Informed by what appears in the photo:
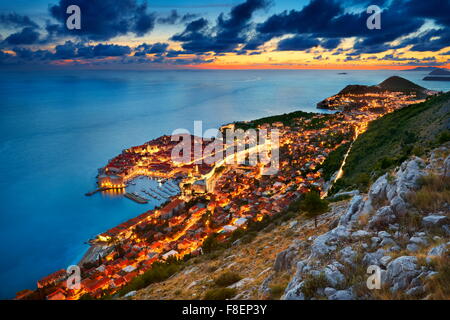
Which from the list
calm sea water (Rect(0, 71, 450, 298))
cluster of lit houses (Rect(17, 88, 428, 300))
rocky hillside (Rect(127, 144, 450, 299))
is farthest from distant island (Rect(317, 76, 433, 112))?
rocky hillside (Rect(127, 144, 450, 299))

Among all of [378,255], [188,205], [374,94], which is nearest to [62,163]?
[188,205]

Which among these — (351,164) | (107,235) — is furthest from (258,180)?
(107,235)

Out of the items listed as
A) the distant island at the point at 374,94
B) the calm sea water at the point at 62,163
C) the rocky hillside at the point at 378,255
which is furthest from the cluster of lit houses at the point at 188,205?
the distant island at the point at 374,94

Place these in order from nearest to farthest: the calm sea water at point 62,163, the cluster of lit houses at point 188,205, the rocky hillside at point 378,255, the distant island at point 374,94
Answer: the rocky hillside at point 378,255 < the cluster of lit houses at point 188,205 < the calm sea water at point 62,163 < the distant island at point 374,94

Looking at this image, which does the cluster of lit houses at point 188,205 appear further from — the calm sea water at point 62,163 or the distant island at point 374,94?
the distant island at point 374,94

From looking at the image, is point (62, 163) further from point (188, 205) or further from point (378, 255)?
point (378, 255)

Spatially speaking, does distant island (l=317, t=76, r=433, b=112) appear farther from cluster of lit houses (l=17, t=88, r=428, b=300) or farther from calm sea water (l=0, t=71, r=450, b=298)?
cluster of lit houses (l=17, t=88, r=428, b=300)
